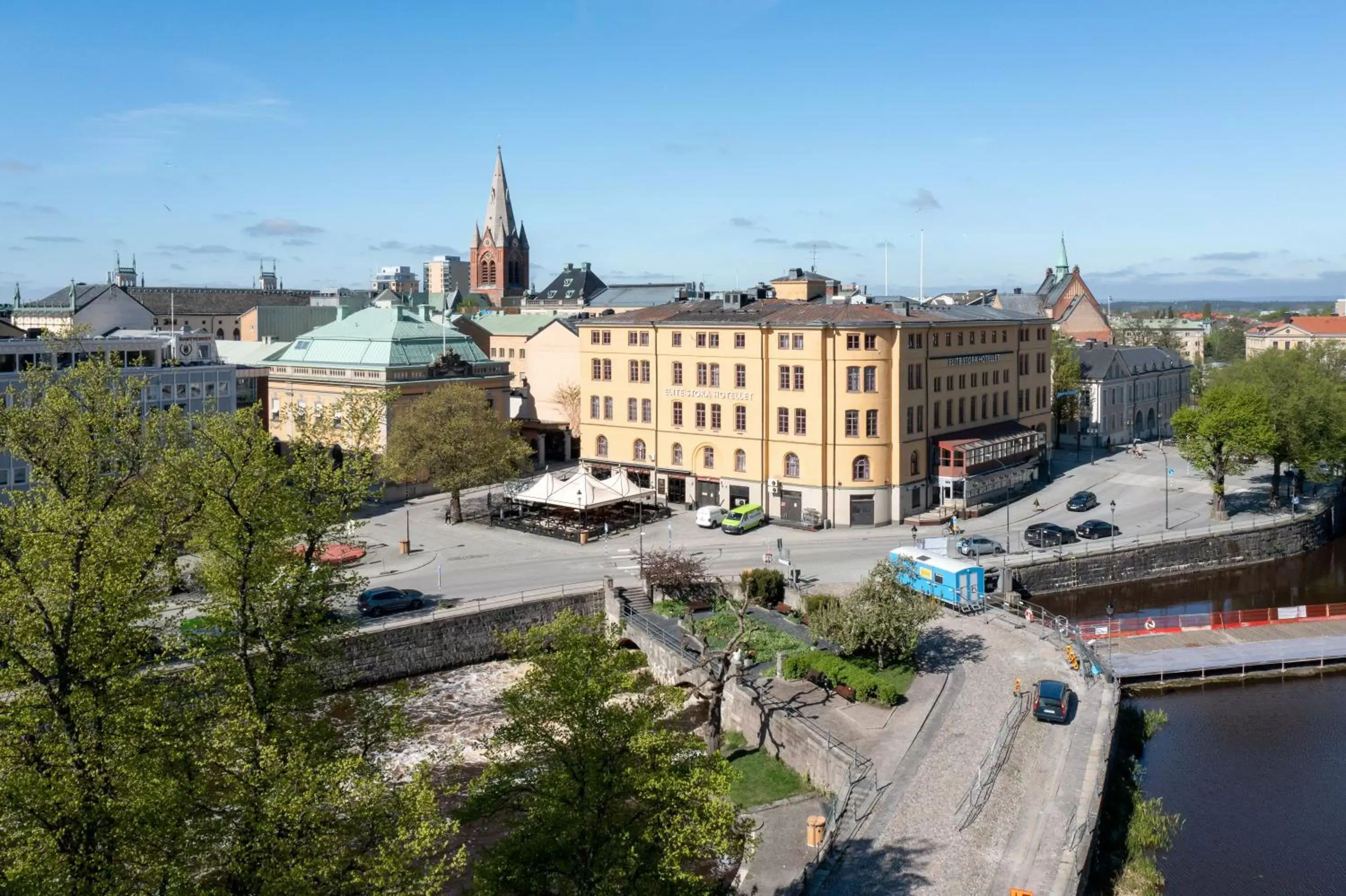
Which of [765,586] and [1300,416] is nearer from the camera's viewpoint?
[765,586]

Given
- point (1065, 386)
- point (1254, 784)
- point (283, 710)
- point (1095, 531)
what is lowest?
point (1254, 784)

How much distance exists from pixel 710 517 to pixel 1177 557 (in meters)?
23.7

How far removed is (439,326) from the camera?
78.7 meters

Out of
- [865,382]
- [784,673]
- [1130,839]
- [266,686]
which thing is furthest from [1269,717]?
[266,686]

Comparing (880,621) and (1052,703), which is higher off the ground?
(880,621)

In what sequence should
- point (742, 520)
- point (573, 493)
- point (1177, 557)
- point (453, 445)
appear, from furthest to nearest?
point (453, 445) < point (573, 493) < point (742, 520) < point (1177, 557)

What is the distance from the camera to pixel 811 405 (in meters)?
60.9

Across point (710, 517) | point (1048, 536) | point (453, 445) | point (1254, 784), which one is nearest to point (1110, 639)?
point (1254, 784)

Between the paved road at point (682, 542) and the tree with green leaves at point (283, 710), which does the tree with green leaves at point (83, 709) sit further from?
the paved road at point (682, 542)

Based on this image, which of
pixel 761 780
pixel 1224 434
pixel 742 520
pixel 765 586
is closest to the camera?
pixel 761 780

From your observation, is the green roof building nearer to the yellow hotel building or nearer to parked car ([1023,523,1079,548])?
the yellow hotel building

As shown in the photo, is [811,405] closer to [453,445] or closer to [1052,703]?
[453,445]

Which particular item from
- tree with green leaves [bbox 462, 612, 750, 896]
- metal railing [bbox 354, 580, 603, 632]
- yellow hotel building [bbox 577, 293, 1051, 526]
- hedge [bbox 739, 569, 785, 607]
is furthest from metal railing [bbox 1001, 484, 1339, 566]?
tree with green leaves [bbox 462, 612, 750, 896]

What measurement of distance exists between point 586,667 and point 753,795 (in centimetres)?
1294
